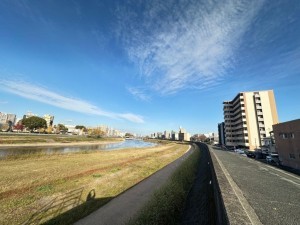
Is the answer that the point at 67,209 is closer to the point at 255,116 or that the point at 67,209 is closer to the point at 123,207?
the point at 123,207

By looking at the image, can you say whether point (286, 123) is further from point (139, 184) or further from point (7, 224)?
point (7, 224)

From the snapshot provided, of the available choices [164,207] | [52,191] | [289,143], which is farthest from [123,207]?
[289,143]

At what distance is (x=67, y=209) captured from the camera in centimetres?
1137

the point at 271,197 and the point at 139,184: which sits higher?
the point at 271,197

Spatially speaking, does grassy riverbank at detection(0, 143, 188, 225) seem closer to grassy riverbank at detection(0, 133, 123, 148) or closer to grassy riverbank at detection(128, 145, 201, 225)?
grassy riverbank at detection(128, 145, 201, 225)

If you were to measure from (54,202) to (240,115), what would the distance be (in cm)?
9440

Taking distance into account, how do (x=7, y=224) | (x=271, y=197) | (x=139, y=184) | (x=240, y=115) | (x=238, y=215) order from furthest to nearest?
(x=240, y=115) < (x=139, y=184) < (x=271, y=197) < (x=7, y=224) < (x=238, y=215)

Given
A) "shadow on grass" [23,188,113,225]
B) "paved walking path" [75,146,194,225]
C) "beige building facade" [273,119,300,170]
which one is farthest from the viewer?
"beige building facade" [273,119,300,170]

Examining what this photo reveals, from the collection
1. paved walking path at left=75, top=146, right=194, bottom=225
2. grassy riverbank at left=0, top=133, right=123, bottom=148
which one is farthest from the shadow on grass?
grassy riverbank at left=0, top=133, right=123, bottom=148

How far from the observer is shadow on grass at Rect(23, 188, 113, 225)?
32.1 ft

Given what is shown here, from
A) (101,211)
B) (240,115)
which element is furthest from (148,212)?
(240,115)

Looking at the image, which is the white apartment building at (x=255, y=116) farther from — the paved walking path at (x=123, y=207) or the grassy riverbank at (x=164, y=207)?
the paved walking path at (x=123, y=207)

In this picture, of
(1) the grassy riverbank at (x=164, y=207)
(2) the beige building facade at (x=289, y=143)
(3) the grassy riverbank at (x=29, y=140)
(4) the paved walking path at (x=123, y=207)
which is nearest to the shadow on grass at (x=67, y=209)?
(4) the paved walking path at (x=123, y=207)

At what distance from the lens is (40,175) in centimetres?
1908
